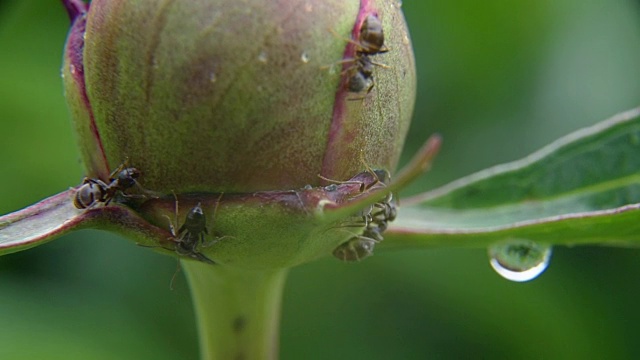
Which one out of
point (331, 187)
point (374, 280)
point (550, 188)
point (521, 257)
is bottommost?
point (331, 187)

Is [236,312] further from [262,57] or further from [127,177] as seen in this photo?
[262,57]

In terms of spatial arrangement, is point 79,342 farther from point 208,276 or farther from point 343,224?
point 343,224

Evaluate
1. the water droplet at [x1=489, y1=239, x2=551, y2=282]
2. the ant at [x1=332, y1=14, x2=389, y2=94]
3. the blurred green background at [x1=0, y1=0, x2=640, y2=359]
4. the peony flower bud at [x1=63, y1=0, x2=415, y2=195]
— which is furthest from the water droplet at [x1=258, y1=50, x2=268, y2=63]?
the blurred green background at [x1=0, y1=0, x2=640, y2=359]

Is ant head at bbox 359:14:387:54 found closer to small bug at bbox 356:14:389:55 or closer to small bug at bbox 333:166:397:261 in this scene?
small bug at bbox 356:14:389:55

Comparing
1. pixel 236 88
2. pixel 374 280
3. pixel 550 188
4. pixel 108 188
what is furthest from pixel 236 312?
pixel 374 280

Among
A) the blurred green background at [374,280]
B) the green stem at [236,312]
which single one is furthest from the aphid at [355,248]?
the blurred green background at [374,280]

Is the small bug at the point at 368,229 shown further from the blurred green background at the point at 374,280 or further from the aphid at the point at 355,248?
the blurred green background at the point at 374,280
